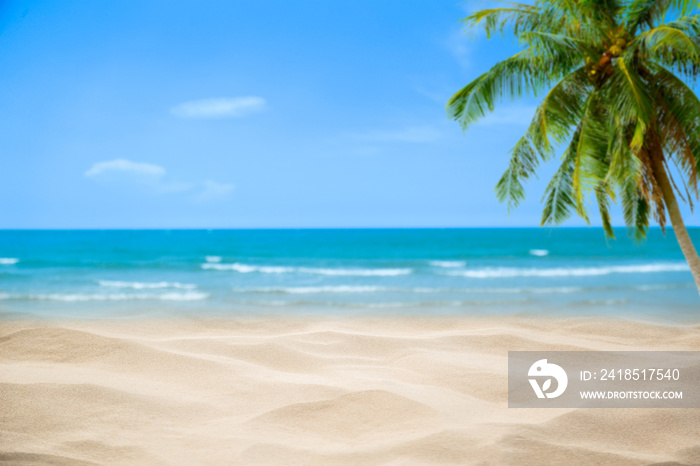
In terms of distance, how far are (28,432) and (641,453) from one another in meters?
4.31

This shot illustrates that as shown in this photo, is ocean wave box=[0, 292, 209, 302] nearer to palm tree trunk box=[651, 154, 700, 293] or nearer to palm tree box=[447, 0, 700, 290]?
palm tree box=[447, 0, 700, 290]

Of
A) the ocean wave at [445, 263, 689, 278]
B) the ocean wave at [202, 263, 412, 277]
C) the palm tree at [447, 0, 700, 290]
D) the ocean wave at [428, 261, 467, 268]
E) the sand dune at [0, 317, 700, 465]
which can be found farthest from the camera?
the ocean wave at [428, 261, 467, 268]

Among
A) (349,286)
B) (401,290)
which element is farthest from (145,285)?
(401,290)

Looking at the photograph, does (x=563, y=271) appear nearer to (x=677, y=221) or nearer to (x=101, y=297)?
(x=677, y=221)

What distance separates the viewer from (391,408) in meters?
3.86

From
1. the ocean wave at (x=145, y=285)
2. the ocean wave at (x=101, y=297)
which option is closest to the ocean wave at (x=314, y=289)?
the ocean wave at (x=101, y=297)

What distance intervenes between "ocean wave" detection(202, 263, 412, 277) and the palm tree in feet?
45.5

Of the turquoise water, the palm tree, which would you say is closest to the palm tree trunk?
the palm tree

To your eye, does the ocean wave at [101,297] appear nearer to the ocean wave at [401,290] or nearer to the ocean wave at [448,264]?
the ocean wave at [401,290]

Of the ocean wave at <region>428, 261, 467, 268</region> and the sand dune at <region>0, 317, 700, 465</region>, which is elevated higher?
the ocean wave at <region>428, 261, 467, 268</region>

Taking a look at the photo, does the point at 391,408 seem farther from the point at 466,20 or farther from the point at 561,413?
the point at 466,20

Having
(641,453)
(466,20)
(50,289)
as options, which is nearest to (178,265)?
(50,289)

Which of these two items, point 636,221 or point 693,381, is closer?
point 693,381

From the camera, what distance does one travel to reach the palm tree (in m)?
5.86
